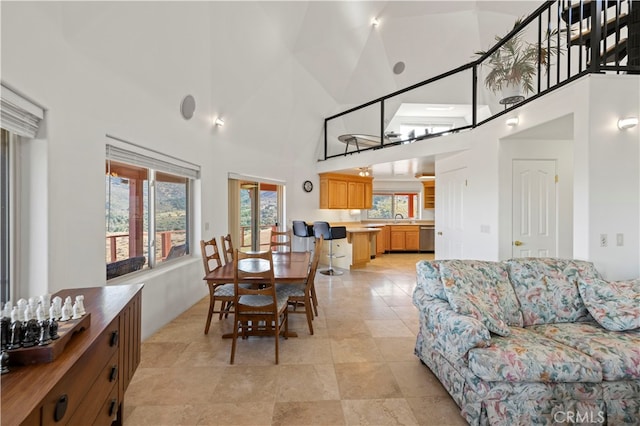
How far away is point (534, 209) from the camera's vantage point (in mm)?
3641

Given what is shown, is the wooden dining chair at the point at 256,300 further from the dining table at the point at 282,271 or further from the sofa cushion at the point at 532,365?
the sofa cushion at the point at 532,365

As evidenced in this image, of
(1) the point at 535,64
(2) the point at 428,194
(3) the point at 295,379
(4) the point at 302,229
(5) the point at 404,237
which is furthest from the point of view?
(2) the point at 428,194

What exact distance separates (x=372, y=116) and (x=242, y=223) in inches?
143

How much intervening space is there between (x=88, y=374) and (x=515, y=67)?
475 cm

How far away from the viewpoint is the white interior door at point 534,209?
3.62m

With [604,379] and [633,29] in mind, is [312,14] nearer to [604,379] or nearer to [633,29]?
[633,29]

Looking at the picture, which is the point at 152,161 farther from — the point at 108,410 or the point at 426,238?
the point at 426,238

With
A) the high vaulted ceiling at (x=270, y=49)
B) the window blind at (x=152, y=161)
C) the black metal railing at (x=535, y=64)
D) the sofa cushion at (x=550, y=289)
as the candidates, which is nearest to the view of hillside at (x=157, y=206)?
the window blind at (x=152, y=161)

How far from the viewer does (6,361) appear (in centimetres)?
94

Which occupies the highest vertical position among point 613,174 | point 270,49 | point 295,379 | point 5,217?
point 270,49

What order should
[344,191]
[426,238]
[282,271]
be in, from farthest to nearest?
1. [426,238]
2. [344,191]
3. [282,271]

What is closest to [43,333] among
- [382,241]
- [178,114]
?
[178,114]

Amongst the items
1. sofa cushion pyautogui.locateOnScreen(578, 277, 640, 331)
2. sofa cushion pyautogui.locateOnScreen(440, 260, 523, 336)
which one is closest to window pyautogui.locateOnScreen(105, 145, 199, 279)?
sofa cushion pyautogui.locateOnScreen(440, 260, 523, 336)

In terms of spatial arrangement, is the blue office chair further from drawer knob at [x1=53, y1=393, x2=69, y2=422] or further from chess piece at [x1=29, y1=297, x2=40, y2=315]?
drawer knob at [x1=53, y1=393, x2=69, y2=422]
